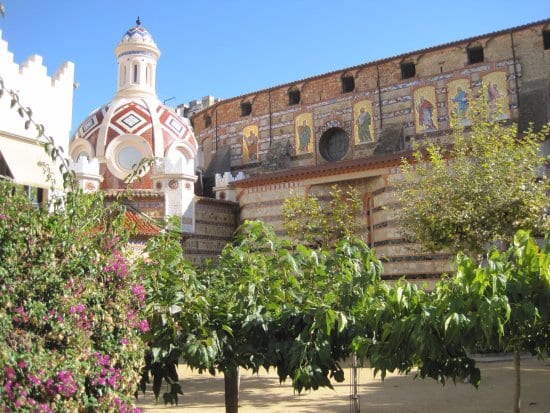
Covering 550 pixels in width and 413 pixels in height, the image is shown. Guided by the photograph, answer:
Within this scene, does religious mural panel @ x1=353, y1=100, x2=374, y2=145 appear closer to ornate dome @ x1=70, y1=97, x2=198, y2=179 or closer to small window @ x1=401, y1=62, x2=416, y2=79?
small window @ x1=401, y1=62, x2=416, y2=79

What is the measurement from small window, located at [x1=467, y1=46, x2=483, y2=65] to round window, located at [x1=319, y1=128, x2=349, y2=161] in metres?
5.87

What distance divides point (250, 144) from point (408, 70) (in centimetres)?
835

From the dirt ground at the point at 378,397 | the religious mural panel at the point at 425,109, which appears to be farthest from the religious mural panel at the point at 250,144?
the dirt ground at the point at 378,397

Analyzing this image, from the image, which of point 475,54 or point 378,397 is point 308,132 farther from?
point 378,397

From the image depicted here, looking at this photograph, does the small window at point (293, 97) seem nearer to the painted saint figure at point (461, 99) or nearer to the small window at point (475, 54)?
the painted saint figure at point (461, 99)

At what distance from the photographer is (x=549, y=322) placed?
15.5 ft

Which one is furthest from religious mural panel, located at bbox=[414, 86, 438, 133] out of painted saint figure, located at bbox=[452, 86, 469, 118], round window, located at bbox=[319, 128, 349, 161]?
round window, located at bbox=[319, 128, 349, 161]

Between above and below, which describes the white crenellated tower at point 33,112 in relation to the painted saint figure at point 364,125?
below

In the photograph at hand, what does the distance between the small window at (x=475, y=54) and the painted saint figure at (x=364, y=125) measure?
453cm

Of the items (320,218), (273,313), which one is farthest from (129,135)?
(273,313)

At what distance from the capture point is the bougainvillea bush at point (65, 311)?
3.52m

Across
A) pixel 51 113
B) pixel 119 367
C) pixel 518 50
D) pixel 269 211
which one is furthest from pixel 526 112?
pixel 119 367

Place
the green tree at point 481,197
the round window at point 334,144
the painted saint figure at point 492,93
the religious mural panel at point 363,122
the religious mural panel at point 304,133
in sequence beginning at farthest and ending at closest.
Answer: the religious mural panel at point 304,133, the round window at point 334,144, the religious mural panel at point 363,122, the painted saint figure at point 492,93, the green tree at point 481,197

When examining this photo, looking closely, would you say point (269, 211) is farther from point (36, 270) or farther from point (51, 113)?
point (36, 270)
